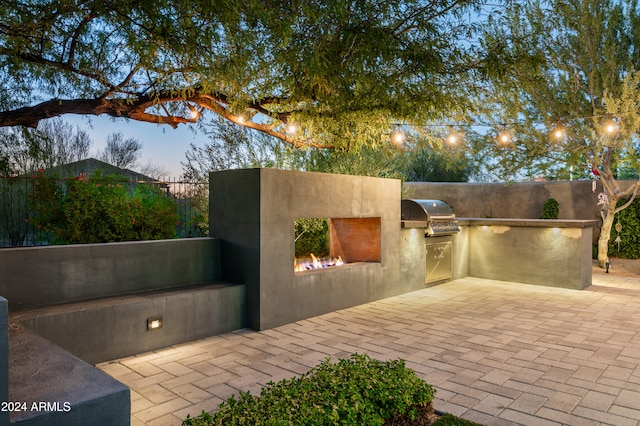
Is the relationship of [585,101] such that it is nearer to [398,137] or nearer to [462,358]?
[398,137]

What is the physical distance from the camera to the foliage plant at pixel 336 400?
8.27ft

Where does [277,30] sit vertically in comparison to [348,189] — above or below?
above

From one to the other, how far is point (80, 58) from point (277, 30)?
2.58 metres

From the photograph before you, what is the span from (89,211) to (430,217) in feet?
19.9

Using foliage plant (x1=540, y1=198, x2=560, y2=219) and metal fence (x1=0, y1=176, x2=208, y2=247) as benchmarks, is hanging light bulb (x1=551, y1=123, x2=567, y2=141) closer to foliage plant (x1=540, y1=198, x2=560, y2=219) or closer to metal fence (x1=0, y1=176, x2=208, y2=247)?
foliage plant (x1=540, y1=198, x2=560, y2=219)

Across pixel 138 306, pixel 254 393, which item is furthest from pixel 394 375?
pixel 138 306

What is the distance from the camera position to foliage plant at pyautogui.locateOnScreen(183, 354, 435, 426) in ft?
8.27

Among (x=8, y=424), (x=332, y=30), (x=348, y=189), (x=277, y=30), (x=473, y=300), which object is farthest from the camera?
(x=473, y=300)

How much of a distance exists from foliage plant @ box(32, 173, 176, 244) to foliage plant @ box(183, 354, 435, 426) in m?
5.00

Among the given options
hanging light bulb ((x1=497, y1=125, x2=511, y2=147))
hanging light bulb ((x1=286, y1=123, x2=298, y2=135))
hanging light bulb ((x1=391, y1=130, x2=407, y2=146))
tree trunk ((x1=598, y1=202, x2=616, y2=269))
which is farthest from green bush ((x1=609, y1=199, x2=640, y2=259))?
hanging light bulb ((x1=286, y1=123, x2=298, y2=135))

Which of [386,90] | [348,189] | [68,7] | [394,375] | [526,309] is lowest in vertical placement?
[526,309]

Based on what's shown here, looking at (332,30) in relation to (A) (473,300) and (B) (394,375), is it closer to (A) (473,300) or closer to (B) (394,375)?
(B) (394,375)

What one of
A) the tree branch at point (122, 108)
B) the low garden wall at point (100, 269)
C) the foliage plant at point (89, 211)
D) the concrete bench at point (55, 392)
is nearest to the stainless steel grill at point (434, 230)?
the tree branch at point (122, 108)

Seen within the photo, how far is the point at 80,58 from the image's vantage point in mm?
5348
